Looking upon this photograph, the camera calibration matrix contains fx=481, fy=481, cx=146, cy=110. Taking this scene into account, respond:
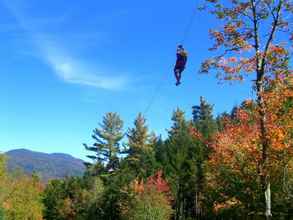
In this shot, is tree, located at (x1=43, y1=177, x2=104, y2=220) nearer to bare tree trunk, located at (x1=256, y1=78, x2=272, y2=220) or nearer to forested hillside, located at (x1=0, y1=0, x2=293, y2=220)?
forested hillside, located at (x1=0, y1=0, x2=293, y2=220)

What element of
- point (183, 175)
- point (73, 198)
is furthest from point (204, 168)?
point (73, 198)

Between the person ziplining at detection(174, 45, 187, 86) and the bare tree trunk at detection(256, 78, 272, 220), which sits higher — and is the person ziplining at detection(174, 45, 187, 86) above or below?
above

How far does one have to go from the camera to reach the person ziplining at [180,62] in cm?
1622

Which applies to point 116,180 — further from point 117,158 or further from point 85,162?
point 85,162

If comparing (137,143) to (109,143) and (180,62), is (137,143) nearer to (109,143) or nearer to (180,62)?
(109,143)

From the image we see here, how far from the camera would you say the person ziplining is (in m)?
16.2

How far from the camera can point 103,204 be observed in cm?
6194

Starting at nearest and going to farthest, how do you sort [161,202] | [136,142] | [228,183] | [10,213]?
[228,183] < [161,202] < [10,213] < [136,142]

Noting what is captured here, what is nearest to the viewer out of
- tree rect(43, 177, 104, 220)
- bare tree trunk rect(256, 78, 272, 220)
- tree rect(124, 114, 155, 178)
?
bare tree trunk rect(256, 78, 272, 220)

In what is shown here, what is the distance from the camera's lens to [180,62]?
16.4m

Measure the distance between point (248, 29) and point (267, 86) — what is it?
1.91 meters

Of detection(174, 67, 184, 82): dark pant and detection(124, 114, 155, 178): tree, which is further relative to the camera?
detection(124, 114, 155, 178): tree

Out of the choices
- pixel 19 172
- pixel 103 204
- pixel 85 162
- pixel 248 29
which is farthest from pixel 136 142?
pixel 248 29

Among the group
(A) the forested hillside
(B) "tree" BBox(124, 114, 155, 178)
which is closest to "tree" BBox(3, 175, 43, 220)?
(A) the forested hillside
